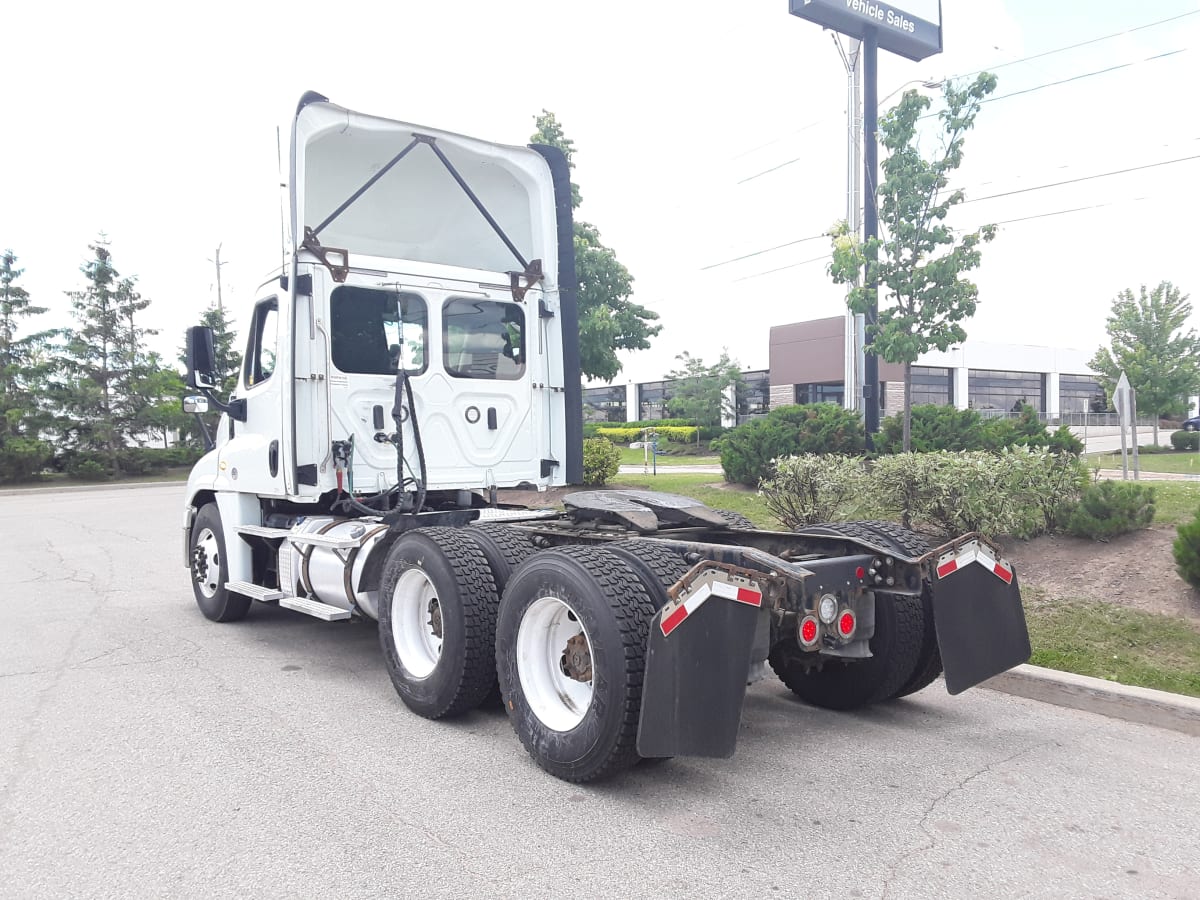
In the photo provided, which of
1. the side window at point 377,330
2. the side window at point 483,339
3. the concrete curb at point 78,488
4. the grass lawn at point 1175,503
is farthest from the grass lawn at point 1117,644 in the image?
the concrete curb at point 78,488

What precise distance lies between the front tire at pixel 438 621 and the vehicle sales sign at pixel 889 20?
15.1 meters

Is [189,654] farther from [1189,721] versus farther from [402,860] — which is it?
[1189,721]

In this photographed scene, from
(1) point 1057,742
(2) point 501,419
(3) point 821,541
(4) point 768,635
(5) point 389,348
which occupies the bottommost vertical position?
(1) point 1057,742

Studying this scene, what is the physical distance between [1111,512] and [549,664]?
563cm

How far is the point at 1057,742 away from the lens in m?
4.71

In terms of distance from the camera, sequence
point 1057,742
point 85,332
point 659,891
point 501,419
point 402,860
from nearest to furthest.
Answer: point 659,891 < point 402,860 < point 1057,742 < point 501,419 < point 85,332

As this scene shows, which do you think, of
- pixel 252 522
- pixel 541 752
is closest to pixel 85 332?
pixel 252 522

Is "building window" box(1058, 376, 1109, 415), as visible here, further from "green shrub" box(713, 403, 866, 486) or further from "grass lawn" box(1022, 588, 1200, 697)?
"grass lawn" box(1022, 588, 1200, 697)

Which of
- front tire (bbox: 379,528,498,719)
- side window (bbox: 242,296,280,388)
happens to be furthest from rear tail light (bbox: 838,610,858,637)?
side window (bbox: 242,296,280,388)

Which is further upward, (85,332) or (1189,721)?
(85,332)

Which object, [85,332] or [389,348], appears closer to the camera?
[389,348]

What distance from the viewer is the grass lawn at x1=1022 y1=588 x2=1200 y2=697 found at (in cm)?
546

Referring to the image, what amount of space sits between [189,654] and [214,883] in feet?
12.8

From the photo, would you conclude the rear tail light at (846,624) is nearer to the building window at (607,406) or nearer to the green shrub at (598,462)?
the green shrub at (598,462)
